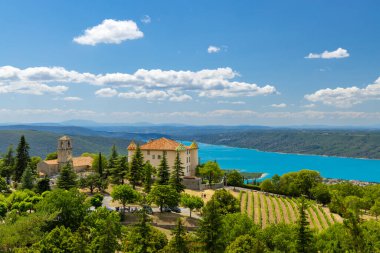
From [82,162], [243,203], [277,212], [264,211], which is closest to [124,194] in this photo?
[243,203]

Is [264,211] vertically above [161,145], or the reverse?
[161,145]

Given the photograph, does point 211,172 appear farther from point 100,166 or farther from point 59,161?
point 59,161

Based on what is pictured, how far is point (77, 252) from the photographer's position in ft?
86.0

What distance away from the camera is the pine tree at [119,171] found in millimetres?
51688

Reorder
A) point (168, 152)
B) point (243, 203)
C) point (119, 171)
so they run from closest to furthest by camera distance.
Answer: point (243, 203), point (119, 171), point (168, 152)

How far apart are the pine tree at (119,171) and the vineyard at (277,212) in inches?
692

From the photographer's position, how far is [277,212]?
155 feet

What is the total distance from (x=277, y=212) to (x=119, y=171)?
2311 cm

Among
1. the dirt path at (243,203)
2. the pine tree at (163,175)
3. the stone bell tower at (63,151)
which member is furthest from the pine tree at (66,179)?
the dirt path at (243,203)

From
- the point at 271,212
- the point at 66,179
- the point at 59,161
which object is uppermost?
the point at 59,161

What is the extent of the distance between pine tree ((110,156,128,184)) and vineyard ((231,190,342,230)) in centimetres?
1758

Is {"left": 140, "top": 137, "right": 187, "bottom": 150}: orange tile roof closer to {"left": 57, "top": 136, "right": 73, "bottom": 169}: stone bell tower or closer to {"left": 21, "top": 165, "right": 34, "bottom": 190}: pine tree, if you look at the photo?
{"left": 57, "top": 136, "right": 73, "bottom": 169}: stone bell tower

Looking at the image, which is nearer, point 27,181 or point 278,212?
point 27,181

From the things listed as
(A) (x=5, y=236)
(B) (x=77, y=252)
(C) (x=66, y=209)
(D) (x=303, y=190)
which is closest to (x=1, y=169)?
(C) (x=66, y=209)
